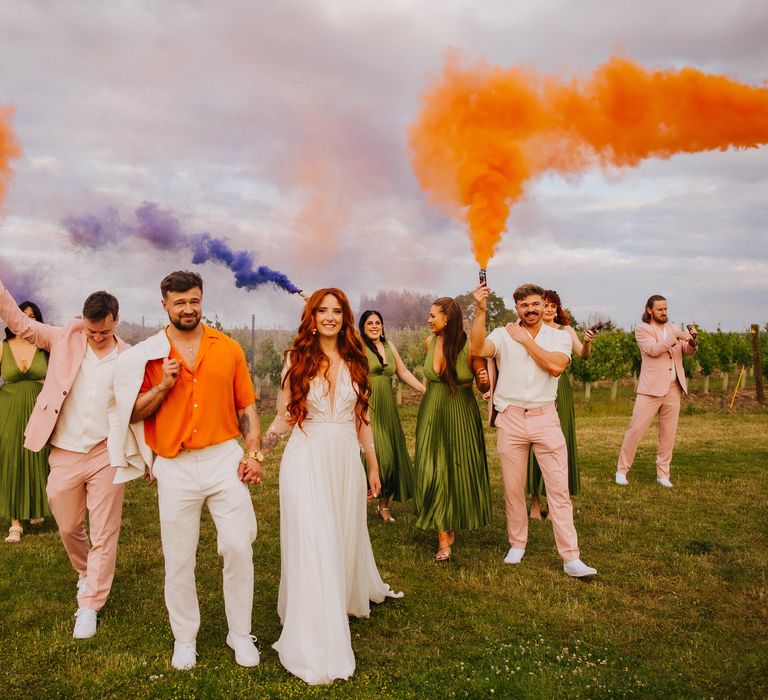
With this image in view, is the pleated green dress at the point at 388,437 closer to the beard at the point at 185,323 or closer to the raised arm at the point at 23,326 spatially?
the raised arm at the point at 23,326

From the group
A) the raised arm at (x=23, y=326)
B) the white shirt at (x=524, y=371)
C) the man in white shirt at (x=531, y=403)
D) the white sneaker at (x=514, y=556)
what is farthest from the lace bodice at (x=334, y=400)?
the white sneaker at (x=514, y=556)

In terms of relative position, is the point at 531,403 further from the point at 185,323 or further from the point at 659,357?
the point at 659,357

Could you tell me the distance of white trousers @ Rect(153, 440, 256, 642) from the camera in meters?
4.77

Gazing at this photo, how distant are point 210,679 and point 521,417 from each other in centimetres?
389

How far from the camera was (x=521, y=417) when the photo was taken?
710cm

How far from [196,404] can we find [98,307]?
62.3 inches

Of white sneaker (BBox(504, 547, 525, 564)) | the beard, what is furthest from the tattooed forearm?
white sneaker (BBox(504, 547, 525, 564))

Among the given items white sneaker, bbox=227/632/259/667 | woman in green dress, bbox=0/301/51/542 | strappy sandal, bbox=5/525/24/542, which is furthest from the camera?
woman in green dress, bbox=0/301/51/542

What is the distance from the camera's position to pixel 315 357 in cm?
527

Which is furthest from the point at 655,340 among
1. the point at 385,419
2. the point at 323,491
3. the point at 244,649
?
the point at 244,649

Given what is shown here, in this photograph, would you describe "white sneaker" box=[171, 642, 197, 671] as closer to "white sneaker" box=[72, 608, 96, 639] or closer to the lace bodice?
"white sneaker" box=[72, 608, 96, 639]

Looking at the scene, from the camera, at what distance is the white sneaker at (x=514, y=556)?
7.27 meters

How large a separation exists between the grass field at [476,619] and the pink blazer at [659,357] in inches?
95.1

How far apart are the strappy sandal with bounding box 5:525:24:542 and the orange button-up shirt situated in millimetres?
4581
